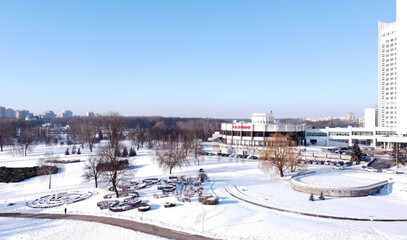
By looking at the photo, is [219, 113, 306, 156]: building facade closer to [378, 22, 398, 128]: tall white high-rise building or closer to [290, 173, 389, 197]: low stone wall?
[378, 22, 398, 128]: tall white high-rise building

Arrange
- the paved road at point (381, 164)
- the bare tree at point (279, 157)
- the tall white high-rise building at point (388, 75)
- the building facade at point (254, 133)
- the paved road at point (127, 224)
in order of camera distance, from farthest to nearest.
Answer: the tall white high-rise building at point (388, 75), the building facade at point (254, 133), the paved road at point (381, 164), the bare tree at point (279, 157), the paved road at point (127, 224)

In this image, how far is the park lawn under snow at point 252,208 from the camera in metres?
20.1

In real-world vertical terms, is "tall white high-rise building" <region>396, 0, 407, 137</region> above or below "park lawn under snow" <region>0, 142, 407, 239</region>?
above

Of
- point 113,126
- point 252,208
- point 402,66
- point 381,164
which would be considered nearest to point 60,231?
point 252,208

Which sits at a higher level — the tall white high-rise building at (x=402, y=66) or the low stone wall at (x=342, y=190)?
the tall white high-rise building at (x=402, y=66)

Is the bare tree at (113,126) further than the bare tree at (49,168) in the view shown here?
Yes

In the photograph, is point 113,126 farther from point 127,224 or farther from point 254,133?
Result: point 127,224

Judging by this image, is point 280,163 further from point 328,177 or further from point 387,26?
point 387,26

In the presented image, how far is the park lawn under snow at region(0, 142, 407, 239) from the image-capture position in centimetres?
2008

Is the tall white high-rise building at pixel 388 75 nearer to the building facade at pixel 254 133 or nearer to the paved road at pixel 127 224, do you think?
the building facade at pixel 254 133

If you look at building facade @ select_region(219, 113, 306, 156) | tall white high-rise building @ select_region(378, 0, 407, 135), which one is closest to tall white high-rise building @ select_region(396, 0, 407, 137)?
tall white high-rise building @ select_region(378, 0, 407, 135)

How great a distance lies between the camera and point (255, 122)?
7019 centimetres

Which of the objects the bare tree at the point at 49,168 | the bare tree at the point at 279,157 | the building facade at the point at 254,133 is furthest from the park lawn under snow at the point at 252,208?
the building facade at the point at 254,133

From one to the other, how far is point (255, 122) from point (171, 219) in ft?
166
